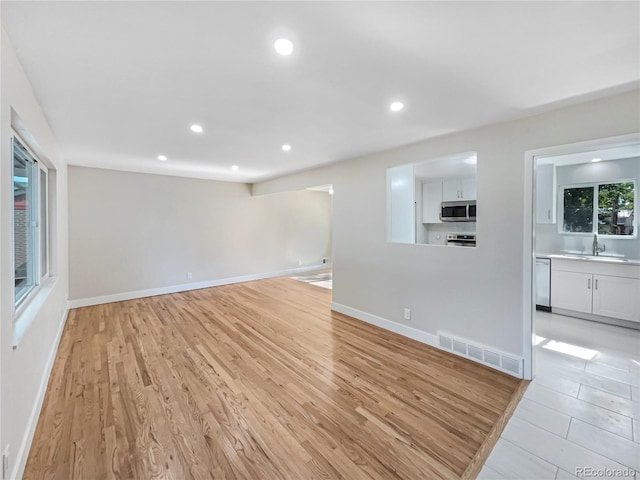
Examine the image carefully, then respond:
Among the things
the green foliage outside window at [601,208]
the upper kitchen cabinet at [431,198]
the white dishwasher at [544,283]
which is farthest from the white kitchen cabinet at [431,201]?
the green foliage outside window at [601,208]

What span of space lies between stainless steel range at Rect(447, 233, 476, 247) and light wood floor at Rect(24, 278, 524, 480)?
9.75 feet

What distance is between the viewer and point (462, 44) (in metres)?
1.50

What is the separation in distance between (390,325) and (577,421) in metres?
1.92

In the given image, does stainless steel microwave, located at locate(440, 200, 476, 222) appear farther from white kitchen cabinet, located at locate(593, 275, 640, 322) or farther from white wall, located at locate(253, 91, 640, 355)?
white wall, located at locate(253, 91, 640, 355)

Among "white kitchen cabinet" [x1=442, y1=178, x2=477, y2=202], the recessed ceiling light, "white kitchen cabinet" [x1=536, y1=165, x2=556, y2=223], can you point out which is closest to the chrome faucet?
"white kitchen cabinet" [x1=536, y1=165, x2=556, y2=223]

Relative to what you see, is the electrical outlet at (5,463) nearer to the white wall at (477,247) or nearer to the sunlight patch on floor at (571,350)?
the white wall at (477,247)

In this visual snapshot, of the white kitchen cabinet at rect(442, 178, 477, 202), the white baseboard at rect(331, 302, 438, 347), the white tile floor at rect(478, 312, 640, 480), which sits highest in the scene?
the white kitchen cabinet at rect(442, 178, 477, 202)

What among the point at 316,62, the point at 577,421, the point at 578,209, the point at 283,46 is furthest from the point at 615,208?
the point at 283,46

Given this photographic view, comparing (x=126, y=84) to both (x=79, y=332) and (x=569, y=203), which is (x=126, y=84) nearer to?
(x=79, y=332)

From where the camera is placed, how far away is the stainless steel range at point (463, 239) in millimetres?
5406

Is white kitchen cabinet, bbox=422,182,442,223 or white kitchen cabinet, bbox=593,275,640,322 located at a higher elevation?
white kitchen cabinet, bbox=422,182,442,223

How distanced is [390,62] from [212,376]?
116 inches

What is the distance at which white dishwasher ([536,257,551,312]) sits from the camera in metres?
4.21

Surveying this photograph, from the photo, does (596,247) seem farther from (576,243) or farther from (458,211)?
(458,211)
